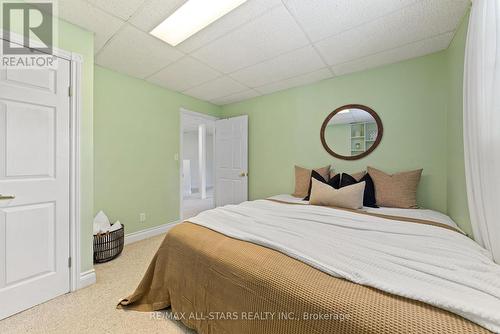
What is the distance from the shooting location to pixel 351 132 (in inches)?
107

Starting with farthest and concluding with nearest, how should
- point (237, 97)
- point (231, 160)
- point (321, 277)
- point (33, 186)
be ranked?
point (231, 160)
point (237, 97)
point (33, 186)
point (321, 277)

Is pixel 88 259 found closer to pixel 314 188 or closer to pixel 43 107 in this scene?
pixel 43 107

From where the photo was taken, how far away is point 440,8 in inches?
61.8

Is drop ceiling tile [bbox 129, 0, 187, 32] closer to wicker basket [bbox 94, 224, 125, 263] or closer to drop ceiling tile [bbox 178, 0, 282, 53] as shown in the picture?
drop ceiling tile [bbox 178, 0, 282, 53]

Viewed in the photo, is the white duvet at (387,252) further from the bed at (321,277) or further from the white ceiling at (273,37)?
the white ceiling at (273,37)

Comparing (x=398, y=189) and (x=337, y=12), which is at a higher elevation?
(x=337, y=12)

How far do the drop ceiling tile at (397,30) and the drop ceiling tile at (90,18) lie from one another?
1.91 metres

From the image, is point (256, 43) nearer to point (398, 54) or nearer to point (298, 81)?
point (298, 81)

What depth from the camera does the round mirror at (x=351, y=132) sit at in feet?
8.45

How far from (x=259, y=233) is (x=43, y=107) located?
1957 mm

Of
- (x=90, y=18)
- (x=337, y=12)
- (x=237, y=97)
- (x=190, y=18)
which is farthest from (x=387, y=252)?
(x=237, y=97)

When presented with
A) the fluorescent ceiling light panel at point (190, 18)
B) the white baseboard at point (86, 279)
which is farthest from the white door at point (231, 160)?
the white baseboard at point (86, 279)

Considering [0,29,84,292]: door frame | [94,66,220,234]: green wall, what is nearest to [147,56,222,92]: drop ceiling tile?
[94,66,220,234]: green wall

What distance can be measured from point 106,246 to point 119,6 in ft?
7.62
